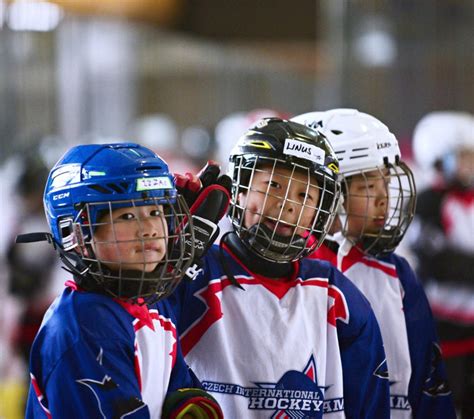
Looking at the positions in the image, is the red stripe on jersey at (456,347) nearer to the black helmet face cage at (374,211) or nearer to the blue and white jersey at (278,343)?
the black helmet face cage at (374,211)

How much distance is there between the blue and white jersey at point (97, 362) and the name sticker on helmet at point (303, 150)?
1.85 feet

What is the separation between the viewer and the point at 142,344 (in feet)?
6.68

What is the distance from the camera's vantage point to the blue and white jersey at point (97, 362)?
1896mm

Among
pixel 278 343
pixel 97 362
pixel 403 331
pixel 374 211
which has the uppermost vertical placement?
pixel 374 211

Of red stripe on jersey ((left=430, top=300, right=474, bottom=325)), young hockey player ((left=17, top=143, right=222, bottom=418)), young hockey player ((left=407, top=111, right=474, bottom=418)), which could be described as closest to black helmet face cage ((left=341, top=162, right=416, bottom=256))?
young hockey player ((left=17, top=143, right=222, bottom=418))

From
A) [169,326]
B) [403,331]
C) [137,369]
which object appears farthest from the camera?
[403,331]

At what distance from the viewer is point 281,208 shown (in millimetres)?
2316

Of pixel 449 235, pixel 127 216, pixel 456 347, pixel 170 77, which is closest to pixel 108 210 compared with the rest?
pixel 127 216

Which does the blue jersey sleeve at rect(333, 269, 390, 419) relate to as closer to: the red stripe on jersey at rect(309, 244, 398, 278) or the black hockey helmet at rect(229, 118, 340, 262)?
the black hockey helmet at rect(229, 118, 340, 262)

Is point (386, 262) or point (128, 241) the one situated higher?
point (128, 241)

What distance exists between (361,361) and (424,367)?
0.44 meters

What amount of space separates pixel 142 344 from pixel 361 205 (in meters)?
0.95

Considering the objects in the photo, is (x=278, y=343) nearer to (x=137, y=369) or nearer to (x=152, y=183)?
(x=137, y=369)

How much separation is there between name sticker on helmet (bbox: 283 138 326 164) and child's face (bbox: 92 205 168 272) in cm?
46
